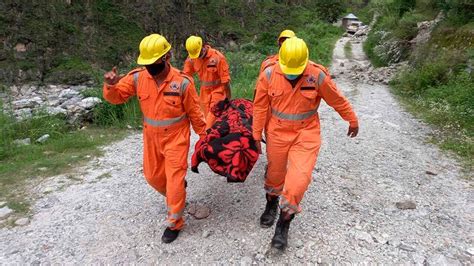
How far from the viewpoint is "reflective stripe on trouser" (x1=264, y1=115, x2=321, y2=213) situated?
9.85 ft

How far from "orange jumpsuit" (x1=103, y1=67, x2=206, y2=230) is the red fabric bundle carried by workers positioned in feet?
0.92

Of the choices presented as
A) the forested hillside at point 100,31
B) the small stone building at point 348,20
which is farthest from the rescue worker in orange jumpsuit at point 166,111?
the small stone building at point 348,20

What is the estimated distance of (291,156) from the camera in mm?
3176

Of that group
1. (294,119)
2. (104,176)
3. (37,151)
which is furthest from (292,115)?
(37,151)

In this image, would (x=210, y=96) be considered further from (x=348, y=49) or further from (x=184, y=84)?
(x=348, y=49)

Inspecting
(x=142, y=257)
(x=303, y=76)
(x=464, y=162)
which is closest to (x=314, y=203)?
(x=303, y=76)

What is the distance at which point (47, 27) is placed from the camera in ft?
61.8

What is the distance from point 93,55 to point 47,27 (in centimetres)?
257

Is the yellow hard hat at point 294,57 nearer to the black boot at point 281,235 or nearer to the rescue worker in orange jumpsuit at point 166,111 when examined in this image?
the rescue worker in orange jumpsuit at point 166,111

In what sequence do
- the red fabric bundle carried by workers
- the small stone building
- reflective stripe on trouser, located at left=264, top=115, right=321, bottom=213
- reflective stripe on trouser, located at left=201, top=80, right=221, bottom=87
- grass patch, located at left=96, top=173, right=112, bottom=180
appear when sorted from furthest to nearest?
the small stone building → reflective stripe on trouser, located at left=201, top=80, right=221, bottom=87 → grass patch, located at left=96, top=173, right=112, bottom=180 → the red fabric bundle carried by workers → reflective stripe on trouser, located at left=264, top=115, right=321, bottom=213

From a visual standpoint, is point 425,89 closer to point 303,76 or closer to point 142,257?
point 303,76

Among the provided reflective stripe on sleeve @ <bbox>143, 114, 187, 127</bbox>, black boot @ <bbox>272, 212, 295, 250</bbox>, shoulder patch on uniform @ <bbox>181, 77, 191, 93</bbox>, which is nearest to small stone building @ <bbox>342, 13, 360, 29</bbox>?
shoulder patch on uniform @ <bbox>181, 77, 191, 93</bbox>

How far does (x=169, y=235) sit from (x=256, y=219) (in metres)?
0.88

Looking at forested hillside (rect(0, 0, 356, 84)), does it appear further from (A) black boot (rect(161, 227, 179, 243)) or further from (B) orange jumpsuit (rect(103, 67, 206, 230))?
(A) black boot (rect(161, 227, 179, 243))
